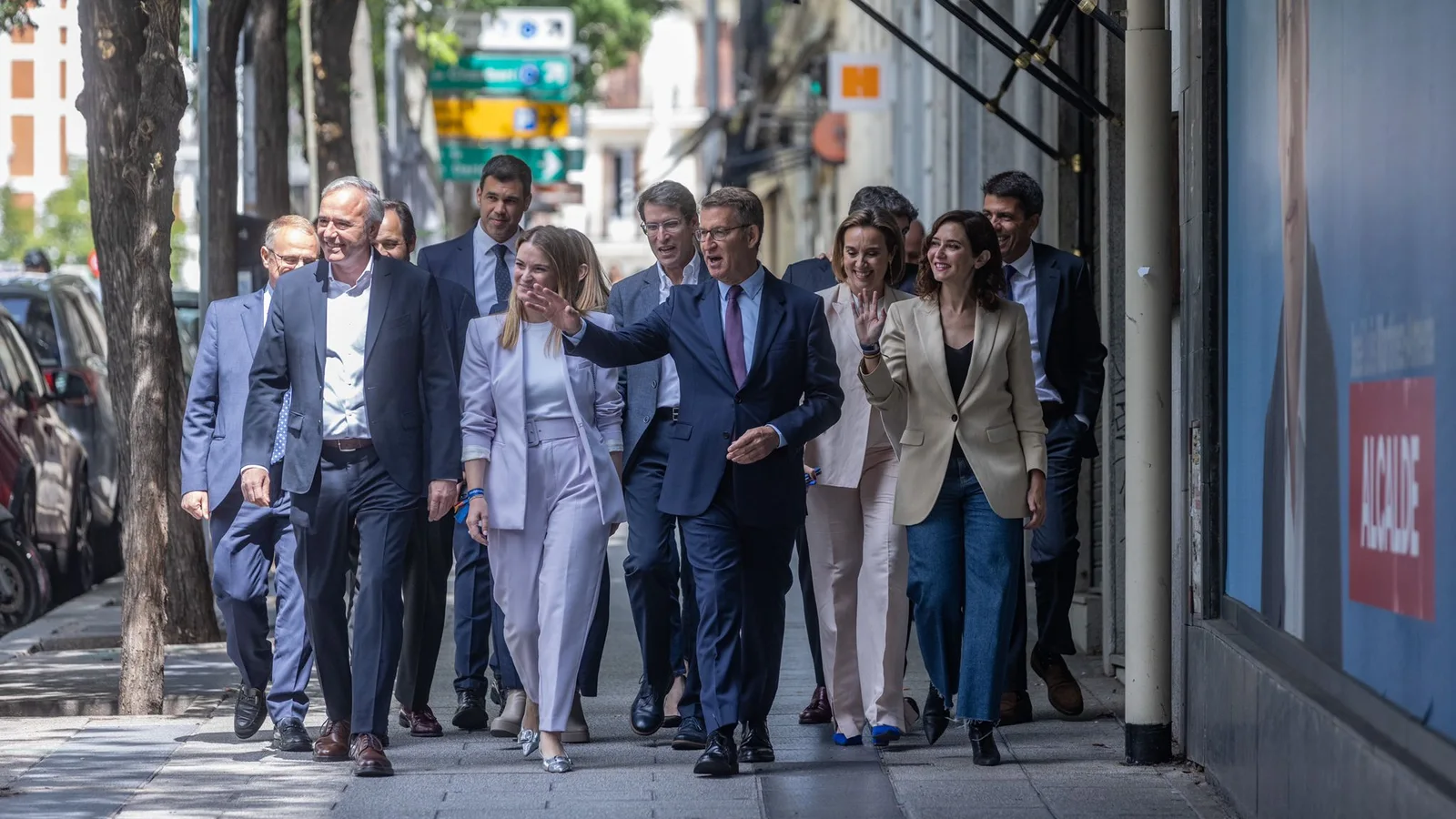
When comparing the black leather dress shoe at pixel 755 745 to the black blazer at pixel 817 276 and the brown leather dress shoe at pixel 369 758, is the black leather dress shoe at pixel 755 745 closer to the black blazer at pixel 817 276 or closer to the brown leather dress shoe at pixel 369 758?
the brown leather dress shoe at pixel 369 758

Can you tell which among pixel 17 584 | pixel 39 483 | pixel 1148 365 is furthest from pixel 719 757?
pixel 39 483

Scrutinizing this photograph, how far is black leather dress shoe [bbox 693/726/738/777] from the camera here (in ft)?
25.8

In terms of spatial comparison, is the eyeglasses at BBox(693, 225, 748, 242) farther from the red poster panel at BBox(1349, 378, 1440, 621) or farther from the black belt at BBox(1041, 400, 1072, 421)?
the red poster panel at BBox(1349, 378, 1440, 621)

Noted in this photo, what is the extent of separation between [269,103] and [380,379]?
27.8 feet

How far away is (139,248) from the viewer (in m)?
10.1

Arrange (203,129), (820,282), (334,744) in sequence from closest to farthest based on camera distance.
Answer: (334,744), (820,282), (203,129)

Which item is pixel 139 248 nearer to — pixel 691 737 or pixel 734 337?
pixel 734 337

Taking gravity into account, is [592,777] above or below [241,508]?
below

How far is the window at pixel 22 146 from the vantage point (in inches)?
825

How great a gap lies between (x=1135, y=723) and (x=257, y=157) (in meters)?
9.63

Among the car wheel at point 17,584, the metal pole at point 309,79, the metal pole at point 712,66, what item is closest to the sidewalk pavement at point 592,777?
the car wheel at point 17,584

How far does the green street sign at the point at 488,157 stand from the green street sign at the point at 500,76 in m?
0.85

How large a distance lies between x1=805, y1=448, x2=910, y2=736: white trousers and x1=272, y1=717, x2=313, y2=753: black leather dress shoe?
1.87 metres

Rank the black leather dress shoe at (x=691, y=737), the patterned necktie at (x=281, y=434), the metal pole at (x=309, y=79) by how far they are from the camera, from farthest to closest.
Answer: the metal pole at (x=309, y=79) → the black leather dress shoe at (x=691, y=737) → the patterned necktie at (x=281, y=434)
